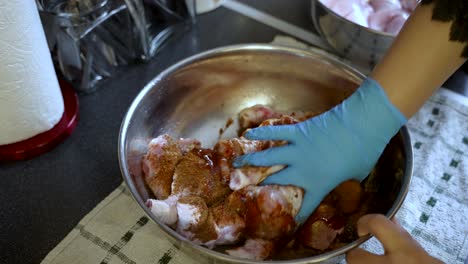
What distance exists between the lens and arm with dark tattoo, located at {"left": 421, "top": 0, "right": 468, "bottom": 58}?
649 millimetres

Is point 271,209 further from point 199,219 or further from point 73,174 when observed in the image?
point 73,174

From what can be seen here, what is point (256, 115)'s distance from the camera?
93 cm

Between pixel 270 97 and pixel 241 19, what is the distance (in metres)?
0.38

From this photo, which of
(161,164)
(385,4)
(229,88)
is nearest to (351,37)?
(385,4)

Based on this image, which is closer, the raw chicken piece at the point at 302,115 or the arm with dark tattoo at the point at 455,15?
the arm with dark tattoo at the point at 455,15

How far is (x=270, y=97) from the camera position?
3.27 feet

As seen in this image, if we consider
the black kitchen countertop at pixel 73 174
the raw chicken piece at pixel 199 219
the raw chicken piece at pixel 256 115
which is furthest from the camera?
the raw chicken piece at pixel 256 115

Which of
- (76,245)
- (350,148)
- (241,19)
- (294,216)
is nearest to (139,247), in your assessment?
(76,245)

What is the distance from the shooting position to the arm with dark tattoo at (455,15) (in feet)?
2.13

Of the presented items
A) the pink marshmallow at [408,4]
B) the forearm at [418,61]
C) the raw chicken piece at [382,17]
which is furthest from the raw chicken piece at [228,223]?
the pink marshmallow at [408,4]

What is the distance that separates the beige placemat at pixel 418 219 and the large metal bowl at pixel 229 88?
0.12 m

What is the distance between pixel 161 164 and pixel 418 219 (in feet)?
1.66

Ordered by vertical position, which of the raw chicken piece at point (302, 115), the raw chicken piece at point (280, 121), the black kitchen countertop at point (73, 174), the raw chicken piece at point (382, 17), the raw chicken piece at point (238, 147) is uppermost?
Result: the raw chicken piece at point (382, 17)

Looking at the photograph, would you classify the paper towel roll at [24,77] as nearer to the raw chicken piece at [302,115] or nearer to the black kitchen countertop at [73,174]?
the black kitchen countertop at [73,174]
